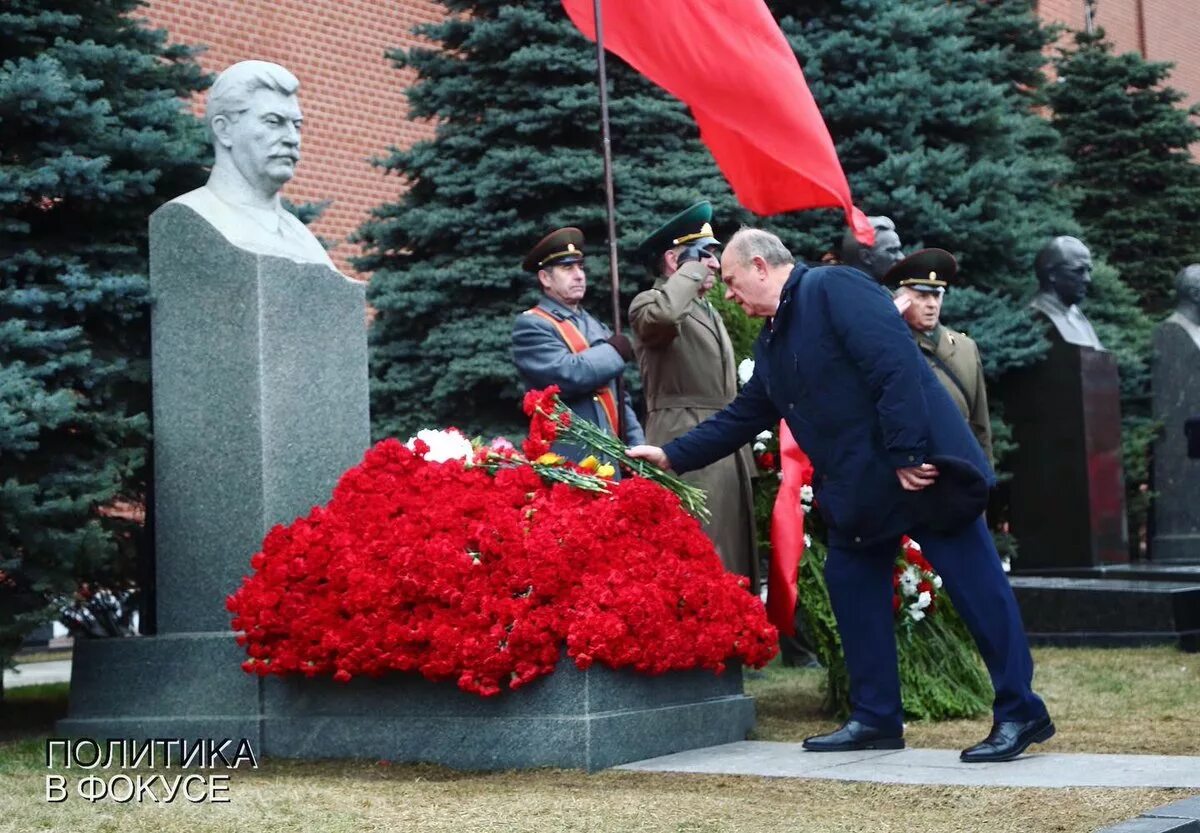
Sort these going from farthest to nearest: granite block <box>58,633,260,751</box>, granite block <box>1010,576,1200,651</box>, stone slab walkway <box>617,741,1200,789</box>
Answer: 1. granite block <box>1010,576,1200,651</box>
2. granite block <box>58,633,260,751</box>
3. stone slab walkway <box>617,741,1200,789</box>

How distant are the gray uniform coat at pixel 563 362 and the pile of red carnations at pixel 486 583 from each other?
0.68 meters

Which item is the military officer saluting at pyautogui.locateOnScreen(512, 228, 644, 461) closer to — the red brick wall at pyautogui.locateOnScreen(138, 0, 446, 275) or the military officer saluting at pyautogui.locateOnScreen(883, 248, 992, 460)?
the military officer saluting at pyautogui.locateOnScreen(883, 248, 992, 460)

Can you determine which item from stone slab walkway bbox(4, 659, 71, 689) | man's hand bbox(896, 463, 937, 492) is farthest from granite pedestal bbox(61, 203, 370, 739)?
stone slab walkway bbox(4, 659, 71, 689)

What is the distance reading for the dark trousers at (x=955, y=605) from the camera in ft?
18.1

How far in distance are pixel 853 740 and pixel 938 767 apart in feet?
1.40

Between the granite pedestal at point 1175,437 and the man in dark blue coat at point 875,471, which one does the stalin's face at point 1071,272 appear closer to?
the granite pedestal at point 1175,437

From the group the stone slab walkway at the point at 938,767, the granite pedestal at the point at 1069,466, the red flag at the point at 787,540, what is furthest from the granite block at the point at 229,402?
the granite pedestal at the point at 1069,466

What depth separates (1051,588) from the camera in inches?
417

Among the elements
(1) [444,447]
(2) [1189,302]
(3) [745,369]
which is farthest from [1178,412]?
(1) [444,447]

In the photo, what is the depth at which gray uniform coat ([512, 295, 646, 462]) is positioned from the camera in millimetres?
7035

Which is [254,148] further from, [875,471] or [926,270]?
[926,270]

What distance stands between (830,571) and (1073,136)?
55.3 ft

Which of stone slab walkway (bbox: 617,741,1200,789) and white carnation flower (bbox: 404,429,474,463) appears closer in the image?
stone slab walkway (bbox: 617,741,1200,789)

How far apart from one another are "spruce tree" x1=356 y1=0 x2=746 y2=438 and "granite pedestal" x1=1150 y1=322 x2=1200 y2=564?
4537 millimetres
